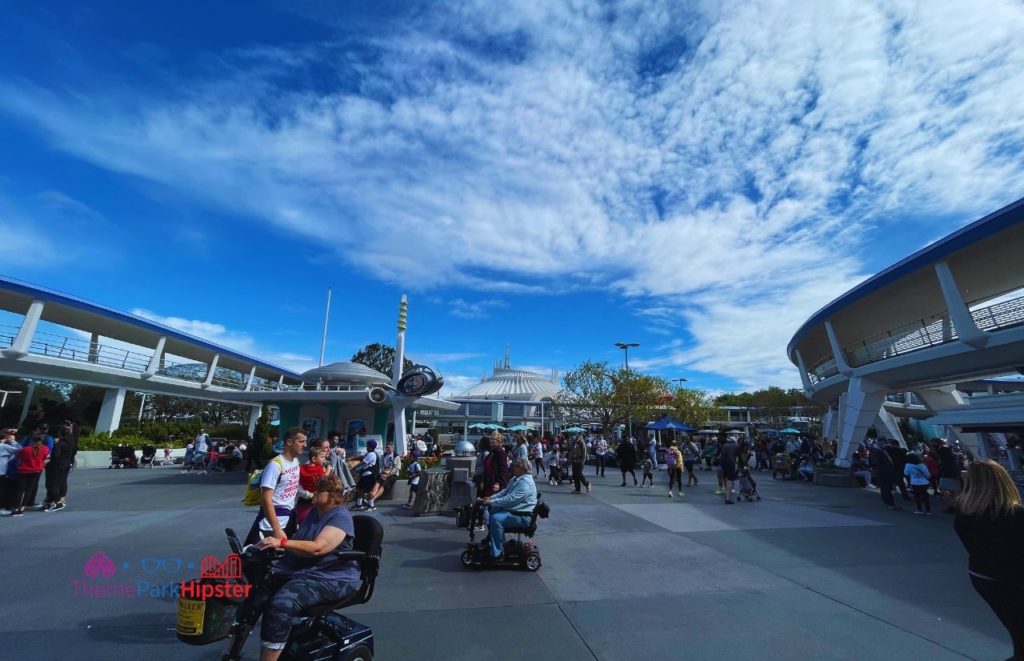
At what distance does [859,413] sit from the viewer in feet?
66.2

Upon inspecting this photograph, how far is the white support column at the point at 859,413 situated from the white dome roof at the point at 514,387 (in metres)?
65.0

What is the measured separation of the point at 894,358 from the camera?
18.2 m

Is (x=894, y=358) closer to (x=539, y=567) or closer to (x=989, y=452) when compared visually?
(x=989, y=452)

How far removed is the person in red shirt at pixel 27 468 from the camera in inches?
351

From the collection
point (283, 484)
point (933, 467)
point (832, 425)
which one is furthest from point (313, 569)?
point (832, 425)

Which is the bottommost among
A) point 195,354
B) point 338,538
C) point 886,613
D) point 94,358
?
point 886,613

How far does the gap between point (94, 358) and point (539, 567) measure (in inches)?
1145

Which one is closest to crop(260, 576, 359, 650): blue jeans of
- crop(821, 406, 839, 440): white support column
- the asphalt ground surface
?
the asphalt ground surface

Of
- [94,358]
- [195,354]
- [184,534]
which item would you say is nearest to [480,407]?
[195,354]

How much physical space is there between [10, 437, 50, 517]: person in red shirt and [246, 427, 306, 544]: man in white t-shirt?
817 cm

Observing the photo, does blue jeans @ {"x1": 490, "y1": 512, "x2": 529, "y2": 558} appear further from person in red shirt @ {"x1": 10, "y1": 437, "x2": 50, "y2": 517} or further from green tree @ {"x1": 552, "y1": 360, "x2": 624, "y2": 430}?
green tree @ {"x1": 552, "y1": 360, "x2": 624, "y2": 430}

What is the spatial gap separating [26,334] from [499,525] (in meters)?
26.4
